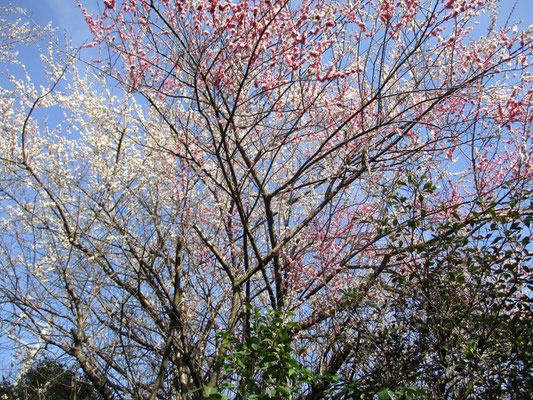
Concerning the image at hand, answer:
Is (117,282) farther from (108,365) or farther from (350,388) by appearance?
(350,388)

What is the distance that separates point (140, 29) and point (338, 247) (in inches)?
117

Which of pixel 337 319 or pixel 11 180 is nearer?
pixel 337 319

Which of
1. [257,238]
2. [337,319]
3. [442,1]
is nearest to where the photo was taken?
[337,319]

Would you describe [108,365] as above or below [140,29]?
below

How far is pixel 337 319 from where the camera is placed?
3102 millimetres

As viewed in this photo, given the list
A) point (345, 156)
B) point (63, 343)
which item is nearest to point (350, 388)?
point (345, 156)

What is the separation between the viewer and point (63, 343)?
13.6 ft

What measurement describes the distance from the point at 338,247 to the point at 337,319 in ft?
4.61

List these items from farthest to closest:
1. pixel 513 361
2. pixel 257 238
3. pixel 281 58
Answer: pixel 257 238 → pixel 281 58 → pixel 513 361

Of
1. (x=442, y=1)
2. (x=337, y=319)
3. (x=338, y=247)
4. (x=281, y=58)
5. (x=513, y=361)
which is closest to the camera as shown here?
(x=513, y=361)

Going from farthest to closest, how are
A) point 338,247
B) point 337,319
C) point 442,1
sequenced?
point 338,247
point 442,1
point 337,319

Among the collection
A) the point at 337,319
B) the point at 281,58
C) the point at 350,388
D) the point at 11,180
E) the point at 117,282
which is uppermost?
the point at 281,58

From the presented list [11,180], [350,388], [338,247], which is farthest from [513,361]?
[11,180]

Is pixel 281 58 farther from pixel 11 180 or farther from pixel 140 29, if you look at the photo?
pixel 11 180
